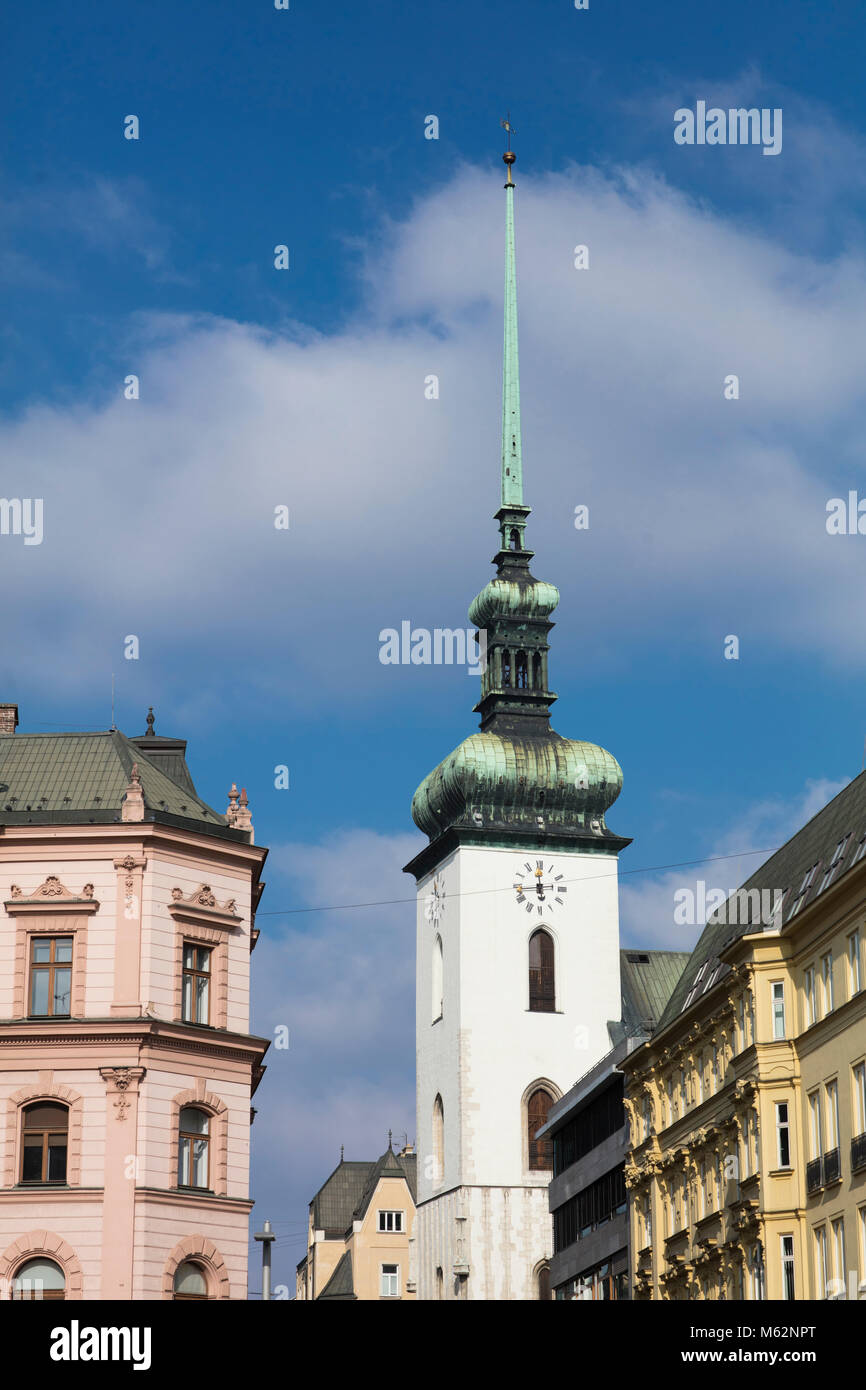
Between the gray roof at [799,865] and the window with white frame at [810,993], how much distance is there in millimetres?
1765

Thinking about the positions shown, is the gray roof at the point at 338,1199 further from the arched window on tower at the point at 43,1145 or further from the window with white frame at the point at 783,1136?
the arched window on tower at the point at 43,1145

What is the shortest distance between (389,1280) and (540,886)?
3511 cm

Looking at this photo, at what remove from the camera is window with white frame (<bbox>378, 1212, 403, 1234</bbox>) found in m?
159

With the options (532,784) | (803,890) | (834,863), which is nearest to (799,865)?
(803,890)

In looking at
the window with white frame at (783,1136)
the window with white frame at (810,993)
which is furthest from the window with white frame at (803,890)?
the window with white frame at (783,1136)

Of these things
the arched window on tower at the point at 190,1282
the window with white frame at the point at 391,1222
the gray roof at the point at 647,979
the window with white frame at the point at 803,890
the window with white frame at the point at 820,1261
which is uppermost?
the gray roof at the point at 647,979

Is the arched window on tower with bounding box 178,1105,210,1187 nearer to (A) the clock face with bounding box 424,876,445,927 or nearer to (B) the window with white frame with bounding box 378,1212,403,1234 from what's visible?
(A) the clock face with bounding box 424,876,445,927

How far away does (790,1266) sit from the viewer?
218 ft

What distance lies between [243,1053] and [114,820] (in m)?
6.71

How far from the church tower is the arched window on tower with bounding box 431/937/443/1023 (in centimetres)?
13

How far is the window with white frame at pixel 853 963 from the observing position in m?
62.9
